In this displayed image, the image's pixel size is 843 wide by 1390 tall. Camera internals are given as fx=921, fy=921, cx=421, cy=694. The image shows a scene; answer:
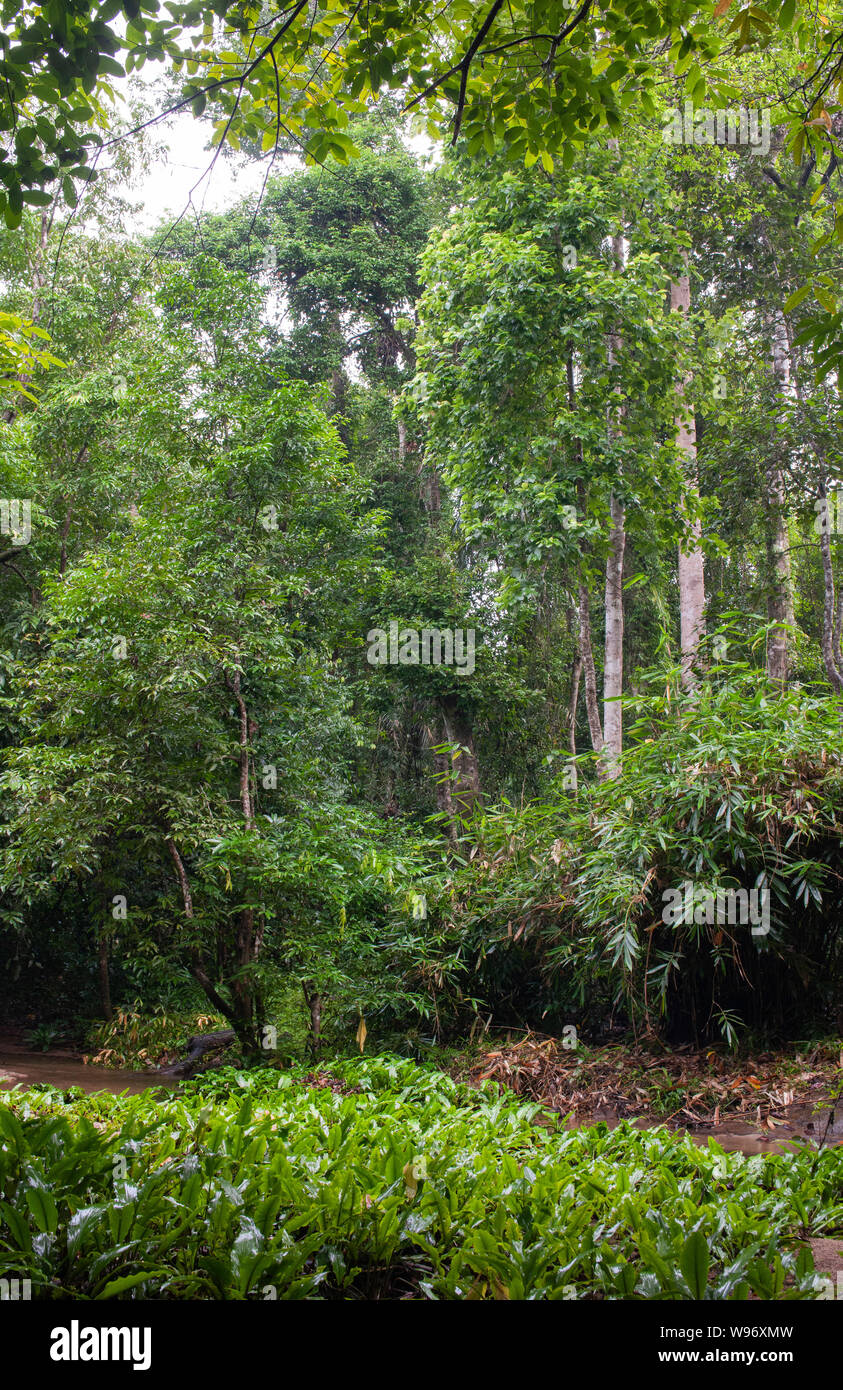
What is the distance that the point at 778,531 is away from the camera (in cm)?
1084

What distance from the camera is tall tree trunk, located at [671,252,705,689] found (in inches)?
404

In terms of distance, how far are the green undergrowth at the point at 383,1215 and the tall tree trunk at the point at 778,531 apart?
7.70 metres

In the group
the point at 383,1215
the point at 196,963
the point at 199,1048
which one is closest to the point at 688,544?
the point at 196,963

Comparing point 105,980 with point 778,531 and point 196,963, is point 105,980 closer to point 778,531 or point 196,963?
point 196,963

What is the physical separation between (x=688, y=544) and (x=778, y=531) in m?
1.32

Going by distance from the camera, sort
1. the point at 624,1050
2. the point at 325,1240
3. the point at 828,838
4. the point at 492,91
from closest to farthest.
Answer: the point at 325,1240
the point at 492,91
the point at 828,838
the point at 624,1050

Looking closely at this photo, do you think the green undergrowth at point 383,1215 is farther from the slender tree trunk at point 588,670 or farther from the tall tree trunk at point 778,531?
the tall tree trunk at point 778,531

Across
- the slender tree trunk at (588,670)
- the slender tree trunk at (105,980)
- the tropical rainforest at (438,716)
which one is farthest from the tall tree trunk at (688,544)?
the slender tree trunk at (105,980)

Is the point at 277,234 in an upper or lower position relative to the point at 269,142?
upper

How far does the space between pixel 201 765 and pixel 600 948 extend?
114 inches

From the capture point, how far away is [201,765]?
20.7ft

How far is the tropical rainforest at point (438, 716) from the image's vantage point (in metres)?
2.58
